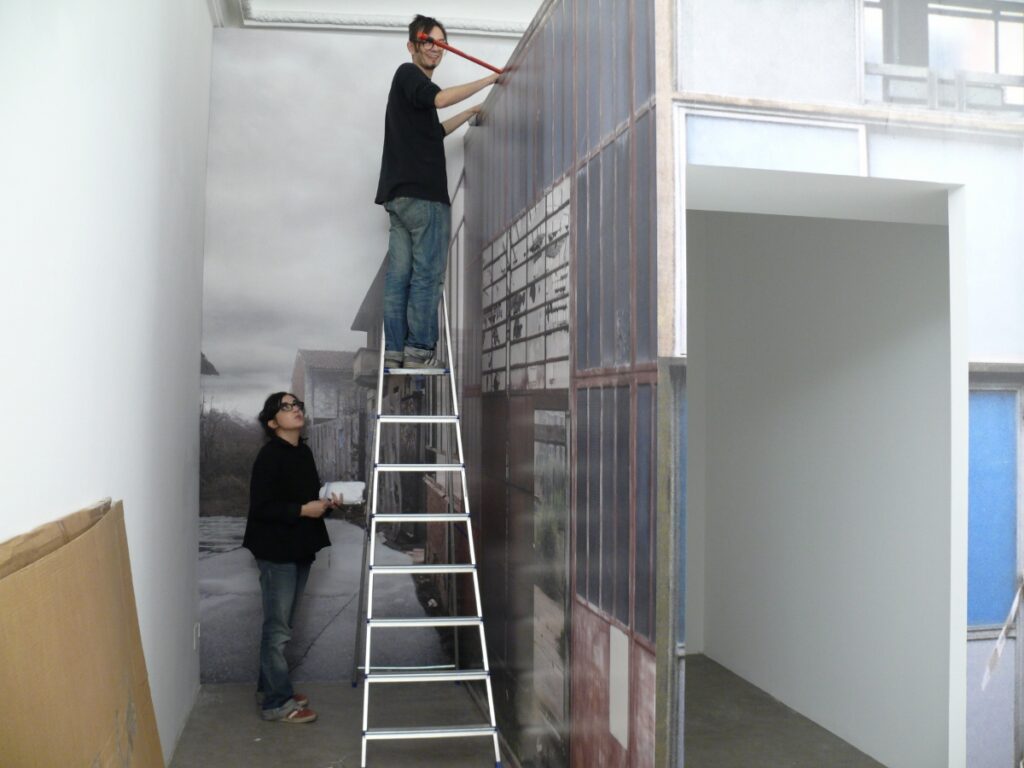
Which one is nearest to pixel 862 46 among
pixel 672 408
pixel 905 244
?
pixel 672 408

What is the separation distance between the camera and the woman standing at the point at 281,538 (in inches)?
187

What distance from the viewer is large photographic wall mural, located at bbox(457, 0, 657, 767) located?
2793mm

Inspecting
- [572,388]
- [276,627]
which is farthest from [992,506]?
[276,627]

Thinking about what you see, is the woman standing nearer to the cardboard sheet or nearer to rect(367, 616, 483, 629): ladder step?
rect(367, 616, 483, 629): ladder step

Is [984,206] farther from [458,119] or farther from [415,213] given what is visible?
[458,119]

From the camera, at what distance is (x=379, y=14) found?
18.5ft

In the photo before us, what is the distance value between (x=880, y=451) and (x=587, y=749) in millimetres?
1947

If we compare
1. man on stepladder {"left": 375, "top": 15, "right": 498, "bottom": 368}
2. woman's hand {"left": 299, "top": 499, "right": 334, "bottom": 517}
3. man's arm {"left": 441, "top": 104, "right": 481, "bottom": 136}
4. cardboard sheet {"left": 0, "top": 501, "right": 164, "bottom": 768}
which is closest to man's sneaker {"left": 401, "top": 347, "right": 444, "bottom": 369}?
man on stepladder {"left": 375, "top": 15, "right": 498, "bottom": 368}

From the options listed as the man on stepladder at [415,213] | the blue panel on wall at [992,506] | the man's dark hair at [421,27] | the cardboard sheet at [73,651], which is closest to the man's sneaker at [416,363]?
the man on stepladder at [415,213]

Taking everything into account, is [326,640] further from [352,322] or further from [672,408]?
[672,408]

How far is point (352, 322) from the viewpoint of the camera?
5613 millimetres

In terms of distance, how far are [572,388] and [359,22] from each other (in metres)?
3.18

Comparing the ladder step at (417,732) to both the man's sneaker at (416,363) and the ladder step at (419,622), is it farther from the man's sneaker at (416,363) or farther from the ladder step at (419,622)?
the man's sneaker at (416,363)

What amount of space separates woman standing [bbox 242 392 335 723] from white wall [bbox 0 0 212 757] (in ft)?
1.25
